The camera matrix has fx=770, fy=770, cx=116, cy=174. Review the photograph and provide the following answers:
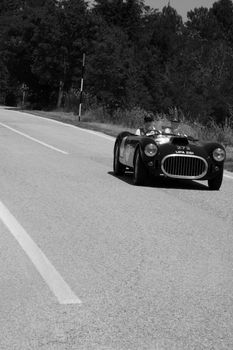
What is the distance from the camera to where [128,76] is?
127 feet

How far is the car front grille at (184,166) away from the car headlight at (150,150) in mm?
203

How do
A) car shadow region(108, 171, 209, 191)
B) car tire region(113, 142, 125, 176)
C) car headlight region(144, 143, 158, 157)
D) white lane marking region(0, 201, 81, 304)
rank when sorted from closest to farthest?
1. white lane marking region(0, 201, 81, 304)
2. car headlight region(144, 143, 158, 157)
3. car shadow region(108, 171, 209, 191)
4. car tire region(113, 142, 125, 176)

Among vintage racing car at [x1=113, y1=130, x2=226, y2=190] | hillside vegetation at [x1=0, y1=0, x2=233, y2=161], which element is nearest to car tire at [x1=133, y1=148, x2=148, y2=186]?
vintage racing car at [x1=113, y1=130, x2=226, y2=190]

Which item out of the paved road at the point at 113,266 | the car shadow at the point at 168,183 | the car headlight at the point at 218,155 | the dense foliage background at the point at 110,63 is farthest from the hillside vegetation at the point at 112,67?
the paved road at the point at 113,266

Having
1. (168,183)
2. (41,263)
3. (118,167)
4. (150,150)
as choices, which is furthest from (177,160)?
(41,263)

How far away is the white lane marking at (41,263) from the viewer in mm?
5090

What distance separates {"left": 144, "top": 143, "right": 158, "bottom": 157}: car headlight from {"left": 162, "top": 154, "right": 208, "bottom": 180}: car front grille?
0.20m

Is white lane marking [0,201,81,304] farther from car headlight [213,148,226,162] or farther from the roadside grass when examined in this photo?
the roadside grass

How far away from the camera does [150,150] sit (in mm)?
11602

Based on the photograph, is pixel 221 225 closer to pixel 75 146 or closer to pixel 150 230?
pixel 150 230

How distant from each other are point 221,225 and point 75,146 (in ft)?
35.5

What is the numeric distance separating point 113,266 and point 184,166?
5.90 meters

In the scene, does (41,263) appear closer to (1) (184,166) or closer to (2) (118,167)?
(1) (184,166)

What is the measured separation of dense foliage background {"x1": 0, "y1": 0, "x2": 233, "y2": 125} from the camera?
126ft
